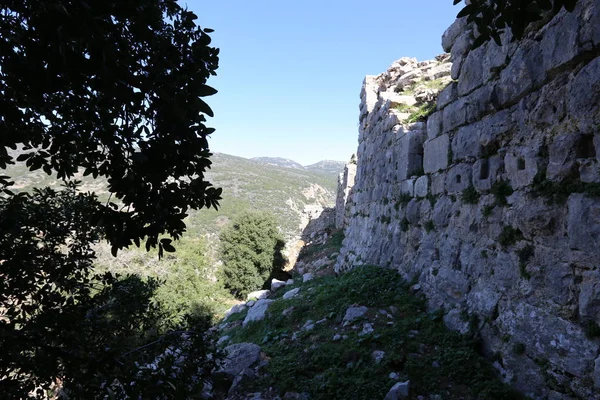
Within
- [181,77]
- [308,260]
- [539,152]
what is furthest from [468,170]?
[308,260]

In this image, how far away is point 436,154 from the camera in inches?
209

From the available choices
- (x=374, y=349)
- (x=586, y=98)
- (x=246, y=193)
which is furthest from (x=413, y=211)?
(x=246, y=193)

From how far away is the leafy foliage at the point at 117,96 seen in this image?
4.61 ft

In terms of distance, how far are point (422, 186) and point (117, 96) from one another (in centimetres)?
507

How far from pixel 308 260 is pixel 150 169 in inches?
550

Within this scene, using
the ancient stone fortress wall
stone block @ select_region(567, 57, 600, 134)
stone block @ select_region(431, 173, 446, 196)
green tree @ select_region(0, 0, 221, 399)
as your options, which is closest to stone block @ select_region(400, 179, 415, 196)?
the ancient stone fortress wall

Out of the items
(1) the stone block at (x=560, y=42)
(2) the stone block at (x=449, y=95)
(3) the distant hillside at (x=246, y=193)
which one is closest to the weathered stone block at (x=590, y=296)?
(1) the stone block at (x=560, y=42)

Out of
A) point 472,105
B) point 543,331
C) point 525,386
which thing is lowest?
point 525,386

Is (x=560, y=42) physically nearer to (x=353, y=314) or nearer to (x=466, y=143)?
(x=466, y=143)

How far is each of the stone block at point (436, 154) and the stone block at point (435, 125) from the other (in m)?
0.08

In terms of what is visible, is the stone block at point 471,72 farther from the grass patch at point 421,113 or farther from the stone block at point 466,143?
the grass patch at point 421,113

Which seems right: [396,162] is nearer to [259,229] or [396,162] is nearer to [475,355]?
[475,355]

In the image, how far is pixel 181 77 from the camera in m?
1.69

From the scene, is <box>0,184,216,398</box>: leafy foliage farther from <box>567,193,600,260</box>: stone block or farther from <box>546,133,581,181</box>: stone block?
<box>546,133,581,181</box>: stone block
